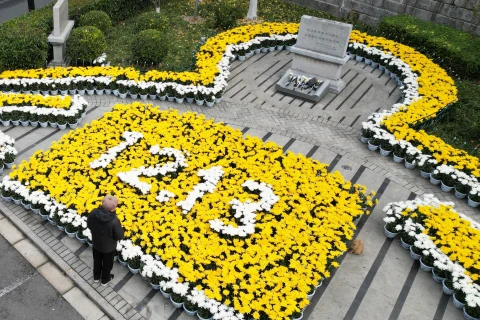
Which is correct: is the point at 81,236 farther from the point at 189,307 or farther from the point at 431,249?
the point at 431,249

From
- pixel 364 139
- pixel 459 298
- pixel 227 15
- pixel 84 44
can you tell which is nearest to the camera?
pixel 459 298

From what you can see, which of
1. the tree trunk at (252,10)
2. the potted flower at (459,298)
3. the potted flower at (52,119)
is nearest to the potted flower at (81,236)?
the potted flower at (52,119)

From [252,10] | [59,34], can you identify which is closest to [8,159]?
[59,34]

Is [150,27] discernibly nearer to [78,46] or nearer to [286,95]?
[78,46]

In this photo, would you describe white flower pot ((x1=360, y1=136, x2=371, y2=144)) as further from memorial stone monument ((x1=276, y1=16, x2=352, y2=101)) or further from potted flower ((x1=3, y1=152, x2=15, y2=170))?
potted flower ((x1=3, y1=152, x2=15, y2=170))

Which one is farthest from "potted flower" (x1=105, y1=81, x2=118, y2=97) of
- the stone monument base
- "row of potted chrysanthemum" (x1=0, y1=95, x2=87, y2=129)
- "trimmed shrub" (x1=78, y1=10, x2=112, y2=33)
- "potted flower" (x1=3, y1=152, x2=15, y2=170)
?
the stone monument base

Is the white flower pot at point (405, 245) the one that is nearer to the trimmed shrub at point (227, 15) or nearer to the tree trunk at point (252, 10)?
the trimmed shrub at point (227, 15)
